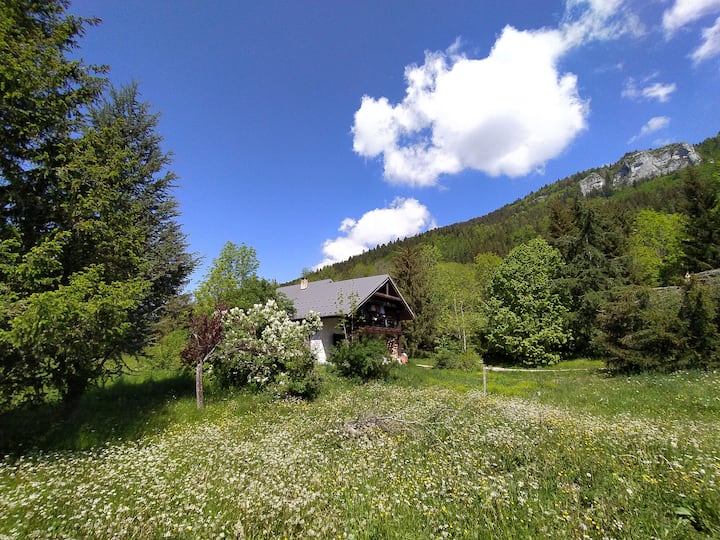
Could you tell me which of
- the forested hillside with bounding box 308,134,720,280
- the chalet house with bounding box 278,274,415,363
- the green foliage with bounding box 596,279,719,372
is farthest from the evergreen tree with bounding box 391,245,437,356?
the green foliage with bounding box 596,279,719,372

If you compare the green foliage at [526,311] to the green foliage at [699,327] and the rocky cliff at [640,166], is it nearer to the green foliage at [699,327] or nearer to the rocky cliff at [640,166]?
the green foliage at [699,327]

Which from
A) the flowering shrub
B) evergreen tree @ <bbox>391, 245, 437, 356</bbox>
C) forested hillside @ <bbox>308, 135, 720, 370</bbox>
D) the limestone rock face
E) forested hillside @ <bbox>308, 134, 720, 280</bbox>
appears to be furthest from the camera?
the limestone rock face

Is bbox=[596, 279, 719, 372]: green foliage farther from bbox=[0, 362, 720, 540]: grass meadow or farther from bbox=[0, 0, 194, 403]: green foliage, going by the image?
bbox=[0, 0, 194, 403]: green foliage

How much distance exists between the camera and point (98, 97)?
330 inches

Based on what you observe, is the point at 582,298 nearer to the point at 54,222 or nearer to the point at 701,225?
the point at 701,225

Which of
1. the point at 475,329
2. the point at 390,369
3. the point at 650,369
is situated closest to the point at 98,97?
the point at 390,369

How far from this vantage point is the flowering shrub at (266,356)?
13.1 metres

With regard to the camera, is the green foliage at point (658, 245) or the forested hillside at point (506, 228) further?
the forested hillside at point (506, 228)

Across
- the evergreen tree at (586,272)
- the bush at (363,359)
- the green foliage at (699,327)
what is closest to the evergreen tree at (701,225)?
the evergreen tree at (586,272)

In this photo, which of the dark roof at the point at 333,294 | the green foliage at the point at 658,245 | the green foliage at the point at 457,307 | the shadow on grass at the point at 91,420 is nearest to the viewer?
the shadow on grass at the point at 91,420

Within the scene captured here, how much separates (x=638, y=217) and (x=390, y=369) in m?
55.4

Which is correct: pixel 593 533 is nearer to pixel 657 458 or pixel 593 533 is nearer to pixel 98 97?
pixel 657 458

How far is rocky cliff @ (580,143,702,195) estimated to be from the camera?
496 ft

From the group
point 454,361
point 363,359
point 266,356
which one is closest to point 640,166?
point 454,361
